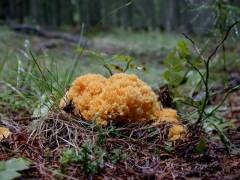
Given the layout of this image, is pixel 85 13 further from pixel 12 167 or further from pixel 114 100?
pixel 12 167

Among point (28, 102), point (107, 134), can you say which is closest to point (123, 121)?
point (107, 134)

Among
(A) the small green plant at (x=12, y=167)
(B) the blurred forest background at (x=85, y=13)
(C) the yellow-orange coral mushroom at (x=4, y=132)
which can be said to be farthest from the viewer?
(B) the blurred forest background at (x=85, y=13)

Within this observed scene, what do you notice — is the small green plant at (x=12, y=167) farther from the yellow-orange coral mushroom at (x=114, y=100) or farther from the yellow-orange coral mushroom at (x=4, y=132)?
the yellow-orange coral mushroom at (x=114, y=100)

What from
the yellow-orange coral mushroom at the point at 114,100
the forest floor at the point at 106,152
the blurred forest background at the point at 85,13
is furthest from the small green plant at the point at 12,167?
the blurred forest background at the point at 85,13

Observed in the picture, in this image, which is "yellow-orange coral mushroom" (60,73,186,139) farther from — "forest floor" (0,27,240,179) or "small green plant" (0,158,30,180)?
"small green plant" (0,158,30,180)

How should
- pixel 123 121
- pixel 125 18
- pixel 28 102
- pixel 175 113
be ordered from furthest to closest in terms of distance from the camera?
pixel 125 18, pixel 28 102, pixel 175 113, pixel 123 121

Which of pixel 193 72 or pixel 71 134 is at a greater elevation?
pixel 193 72

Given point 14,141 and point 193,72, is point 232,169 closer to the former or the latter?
point 14,141
